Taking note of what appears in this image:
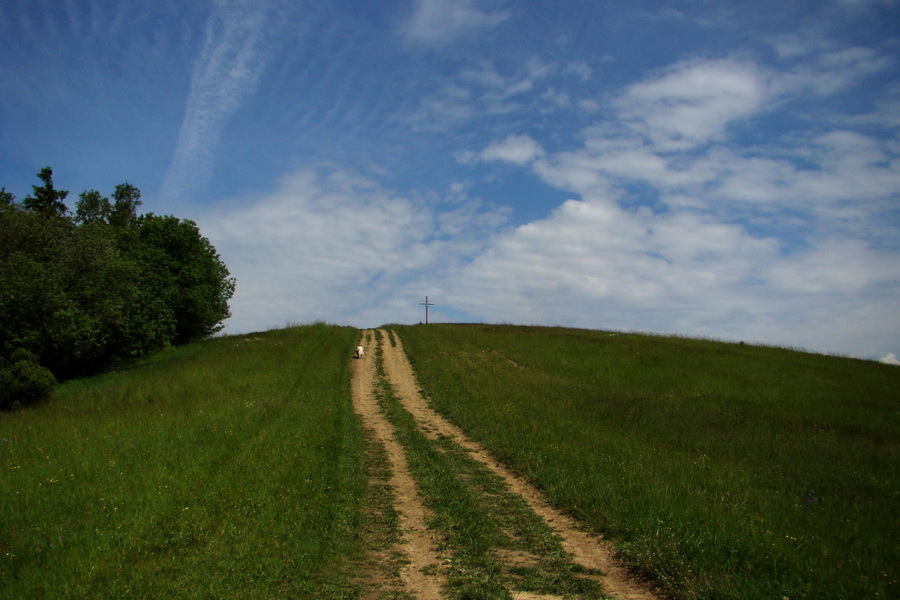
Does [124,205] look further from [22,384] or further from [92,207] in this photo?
[22,384]

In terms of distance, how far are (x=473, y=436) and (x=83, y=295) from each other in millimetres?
33427

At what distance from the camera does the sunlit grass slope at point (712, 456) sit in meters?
7.50

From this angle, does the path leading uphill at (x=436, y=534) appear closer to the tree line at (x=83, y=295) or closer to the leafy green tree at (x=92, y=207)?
the tree line at (x=83, y=295)

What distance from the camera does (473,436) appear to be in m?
17.0

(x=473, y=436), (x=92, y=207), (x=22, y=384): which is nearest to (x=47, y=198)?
(x=92, y=207)

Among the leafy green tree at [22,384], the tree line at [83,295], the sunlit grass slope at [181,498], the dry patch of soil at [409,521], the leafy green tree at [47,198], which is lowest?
the dry patch of soil at [409,521]

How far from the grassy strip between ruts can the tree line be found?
83.6 feet

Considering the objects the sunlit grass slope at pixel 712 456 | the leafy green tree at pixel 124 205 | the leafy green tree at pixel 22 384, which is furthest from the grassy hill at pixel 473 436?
the leafy green tree at pixel 124 205

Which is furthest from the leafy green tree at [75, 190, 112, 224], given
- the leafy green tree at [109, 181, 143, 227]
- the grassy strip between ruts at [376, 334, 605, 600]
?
the grassy strip between ruts at [376, 334, 605, 600]

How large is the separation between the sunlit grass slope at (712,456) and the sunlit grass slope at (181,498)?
16.3 feet

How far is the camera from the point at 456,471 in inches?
517

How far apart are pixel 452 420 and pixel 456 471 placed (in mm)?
6646

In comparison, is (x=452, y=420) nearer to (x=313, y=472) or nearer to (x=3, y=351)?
(x=313, y=472)

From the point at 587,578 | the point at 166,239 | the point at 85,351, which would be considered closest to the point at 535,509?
the point at 587,578
